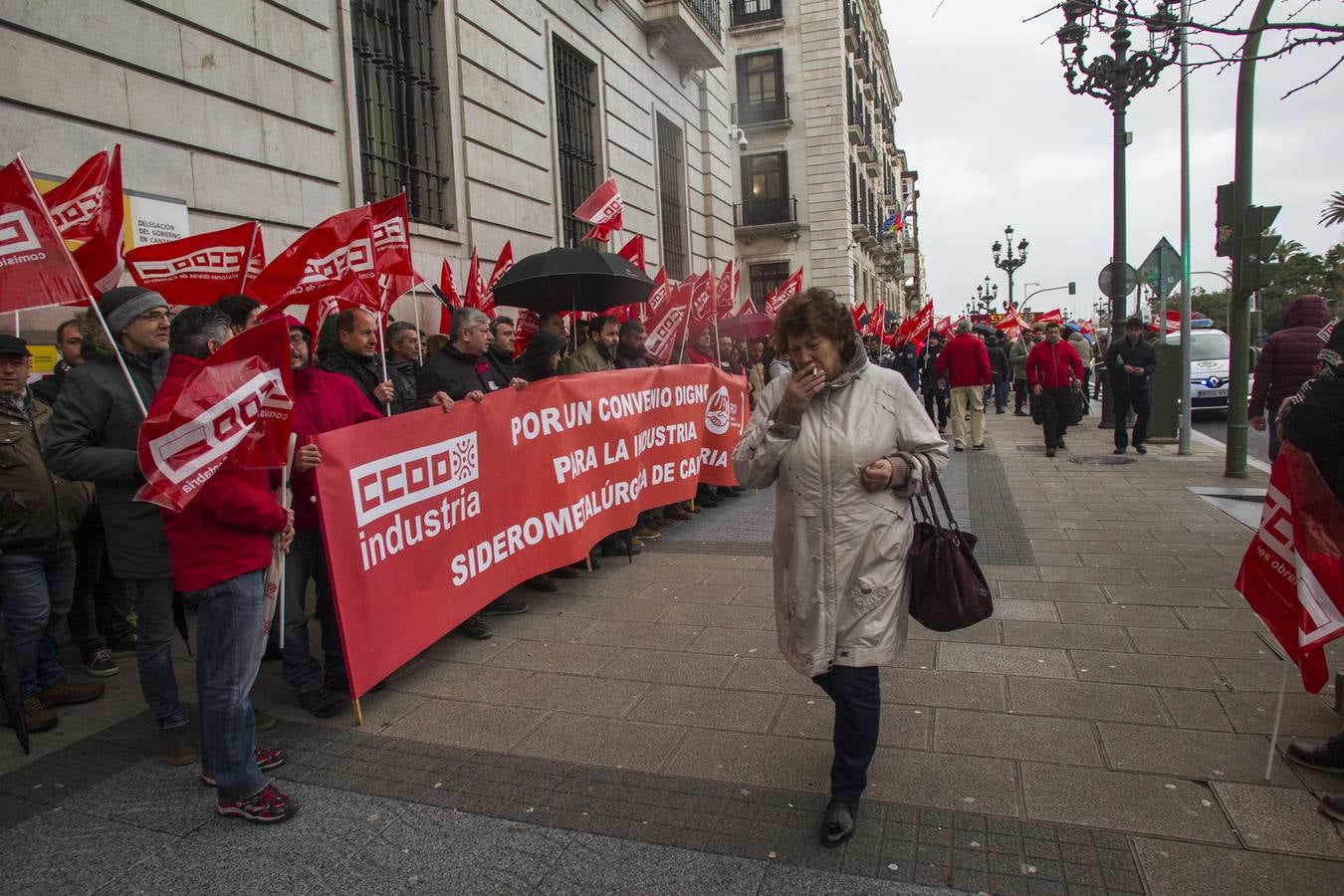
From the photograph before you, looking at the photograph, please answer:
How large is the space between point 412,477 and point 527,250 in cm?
806

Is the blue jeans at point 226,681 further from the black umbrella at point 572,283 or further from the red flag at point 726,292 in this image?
the red flag at point 726,292

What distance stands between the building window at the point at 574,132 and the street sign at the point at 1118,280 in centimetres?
825

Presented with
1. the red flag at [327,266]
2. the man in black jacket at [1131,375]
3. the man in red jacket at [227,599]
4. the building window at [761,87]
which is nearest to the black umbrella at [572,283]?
the red flag at [327,266]

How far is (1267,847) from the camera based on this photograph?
2736 millimetres

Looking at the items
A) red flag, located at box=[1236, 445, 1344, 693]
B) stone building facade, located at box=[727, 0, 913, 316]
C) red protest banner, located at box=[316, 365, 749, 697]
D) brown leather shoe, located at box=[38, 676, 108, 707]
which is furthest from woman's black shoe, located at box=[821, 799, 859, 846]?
stone building facade, located at box=[727, 0, 913, 316]

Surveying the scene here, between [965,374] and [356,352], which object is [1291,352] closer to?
[965,374]

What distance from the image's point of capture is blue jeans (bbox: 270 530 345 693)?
4.13 metres

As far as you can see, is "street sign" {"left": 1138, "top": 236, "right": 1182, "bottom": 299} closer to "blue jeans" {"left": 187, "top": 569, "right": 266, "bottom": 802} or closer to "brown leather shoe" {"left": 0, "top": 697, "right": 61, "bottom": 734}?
"blue jeans" {"left": 187, "top": 569, "right": 266, "bottom": 802}

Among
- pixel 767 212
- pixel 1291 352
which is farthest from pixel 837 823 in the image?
pixel 767 212

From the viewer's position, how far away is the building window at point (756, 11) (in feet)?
112

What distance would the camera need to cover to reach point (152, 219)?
6.63m

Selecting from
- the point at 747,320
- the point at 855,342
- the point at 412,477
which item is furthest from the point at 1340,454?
the point at 747,320

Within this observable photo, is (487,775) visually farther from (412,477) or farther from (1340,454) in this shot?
(1340,454)

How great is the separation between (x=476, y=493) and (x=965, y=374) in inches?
369
